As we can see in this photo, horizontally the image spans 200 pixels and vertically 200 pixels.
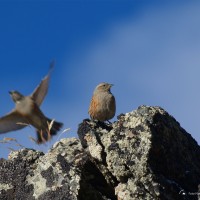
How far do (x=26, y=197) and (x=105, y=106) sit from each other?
171 inches

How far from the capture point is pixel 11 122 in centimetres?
1644

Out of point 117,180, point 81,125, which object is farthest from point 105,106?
point 117,180

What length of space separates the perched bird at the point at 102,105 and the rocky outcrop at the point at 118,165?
373 cm

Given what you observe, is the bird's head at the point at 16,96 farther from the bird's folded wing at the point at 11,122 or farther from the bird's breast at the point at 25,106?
the bird's folded wing at the point at 11,122

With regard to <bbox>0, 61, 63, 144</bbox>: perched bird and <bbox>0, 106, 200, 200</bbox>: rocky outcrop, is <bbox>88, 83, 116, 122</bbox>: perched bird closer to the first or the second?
<bbox>0, 106, 200, 200</bbox>: rocky outcrop

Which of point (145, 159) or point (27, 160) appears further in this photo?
point (27, 160)

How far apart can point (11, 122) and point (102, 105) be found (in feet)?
21.2

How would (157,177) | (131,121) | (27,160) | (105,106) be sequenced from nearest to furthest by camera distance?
(157,177), (131,121), (27,160), (105,106)

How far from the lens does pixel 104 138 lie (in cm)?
609

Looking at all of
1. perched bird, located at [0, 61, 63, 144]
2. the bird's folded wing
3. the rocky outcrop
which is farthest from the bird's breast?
the rocky outcrop

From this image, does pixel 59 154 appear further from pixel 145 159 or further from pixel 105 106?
pixel 105 106

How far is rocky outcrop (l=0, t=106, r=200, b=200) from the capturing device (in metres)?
5.71

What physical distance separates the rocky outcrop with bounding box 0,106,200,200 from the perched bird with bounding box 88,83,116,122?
12.2 feet

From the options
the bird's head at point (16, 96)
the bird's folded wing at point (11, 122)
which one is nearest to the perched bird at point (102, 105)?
the bird's folded wing at point (11, 122)
